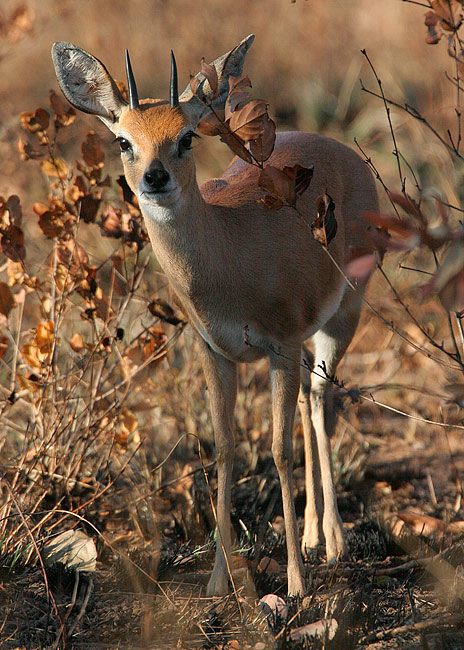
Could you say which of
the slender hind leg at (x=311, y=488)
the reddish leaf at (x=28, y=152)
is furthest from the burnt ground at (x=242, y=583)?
the reddish leaf at (x=28, y=152)

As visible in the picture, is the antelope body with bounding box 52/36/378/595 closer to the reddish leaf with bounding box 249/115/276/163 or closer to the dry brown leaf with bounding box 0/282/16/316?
the reddish leaf with bounding box 249/115/276/163

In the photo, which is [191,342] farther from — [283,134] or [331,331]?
[283,134]

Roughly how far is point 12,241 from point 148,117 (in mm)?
966

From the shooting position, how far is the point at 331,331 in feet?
15.1

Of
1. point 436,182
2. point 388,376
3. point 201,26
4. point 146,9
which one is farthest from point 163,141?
point 146,9

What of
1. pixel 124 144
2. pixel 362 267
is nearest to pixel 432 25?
pixel 124 144

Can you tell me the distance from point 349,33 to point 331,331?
34.6 ft

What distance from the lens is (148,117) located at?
10.9ft

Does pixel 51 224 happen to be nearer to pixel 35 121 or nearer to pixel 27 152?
pixel 27 152

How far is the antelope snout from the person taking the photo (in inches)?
123

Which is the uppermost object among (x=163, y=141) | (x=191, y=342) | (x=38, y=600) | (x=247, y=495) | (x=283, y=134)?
(x=163, y=141)

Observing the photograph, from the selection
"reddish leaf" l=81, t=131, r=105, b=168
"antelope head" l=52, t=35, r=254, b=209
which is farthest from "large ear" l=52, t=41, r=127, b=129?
"reddish leaf" l=81, t=131, r=105, b=168

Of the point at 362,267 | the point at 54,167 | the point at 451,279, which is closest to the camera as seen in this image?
the point at 451,279

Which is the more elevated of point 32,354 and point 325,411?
point 32,354
